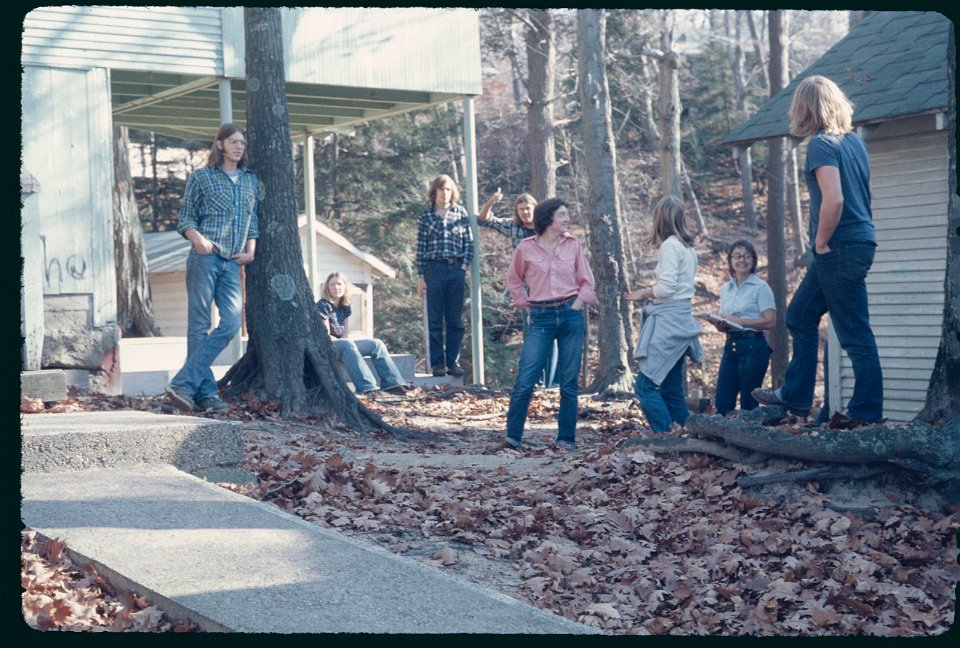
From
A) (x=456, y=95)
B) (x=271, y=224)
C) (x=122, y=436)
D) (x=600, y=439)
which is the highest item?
(x=456, y=95)

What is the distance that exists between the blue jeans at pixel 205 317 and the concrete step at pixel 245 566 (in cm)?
286

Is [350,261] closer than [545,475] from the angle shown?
No

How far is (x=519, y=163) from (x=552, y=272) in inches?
1070

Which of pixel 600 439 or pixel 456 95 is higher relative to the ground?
pixel 456 95

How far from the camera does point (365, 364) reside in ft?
40.1

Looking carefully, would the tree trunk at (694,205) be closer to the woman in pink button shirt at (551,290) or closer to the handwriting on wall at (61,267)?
the handwriting on wall at (61,267)

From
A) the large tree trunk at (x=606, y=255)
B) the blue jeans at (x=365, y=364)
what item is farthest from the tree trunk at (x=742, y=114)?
the blue jeans at (x=365, y=364)

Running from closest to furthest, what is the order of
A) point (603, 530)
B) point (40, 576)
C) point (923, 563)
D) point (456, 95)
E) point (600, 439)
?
point (40, 576) < point (923, 563) < point (603, 530) < point (600, 439) < point (456, 95)

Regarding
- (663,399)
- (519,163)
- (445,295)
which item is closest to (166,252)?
(519,163)

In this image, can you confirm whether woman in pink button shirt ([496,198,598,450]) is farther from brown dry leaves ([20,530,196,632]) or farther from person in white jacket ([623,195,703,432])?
brown dry leaves ([20,530,196,632])

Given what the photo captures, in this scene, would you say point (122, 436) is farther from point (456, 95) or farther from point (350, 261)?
point (350, 261)

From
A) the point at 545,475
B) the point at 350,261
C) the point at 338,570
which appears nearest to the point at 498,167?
the point at 350,261

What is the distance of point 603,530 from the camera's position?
6168mm

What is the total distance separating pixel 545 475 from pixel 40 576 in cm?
→ 369
